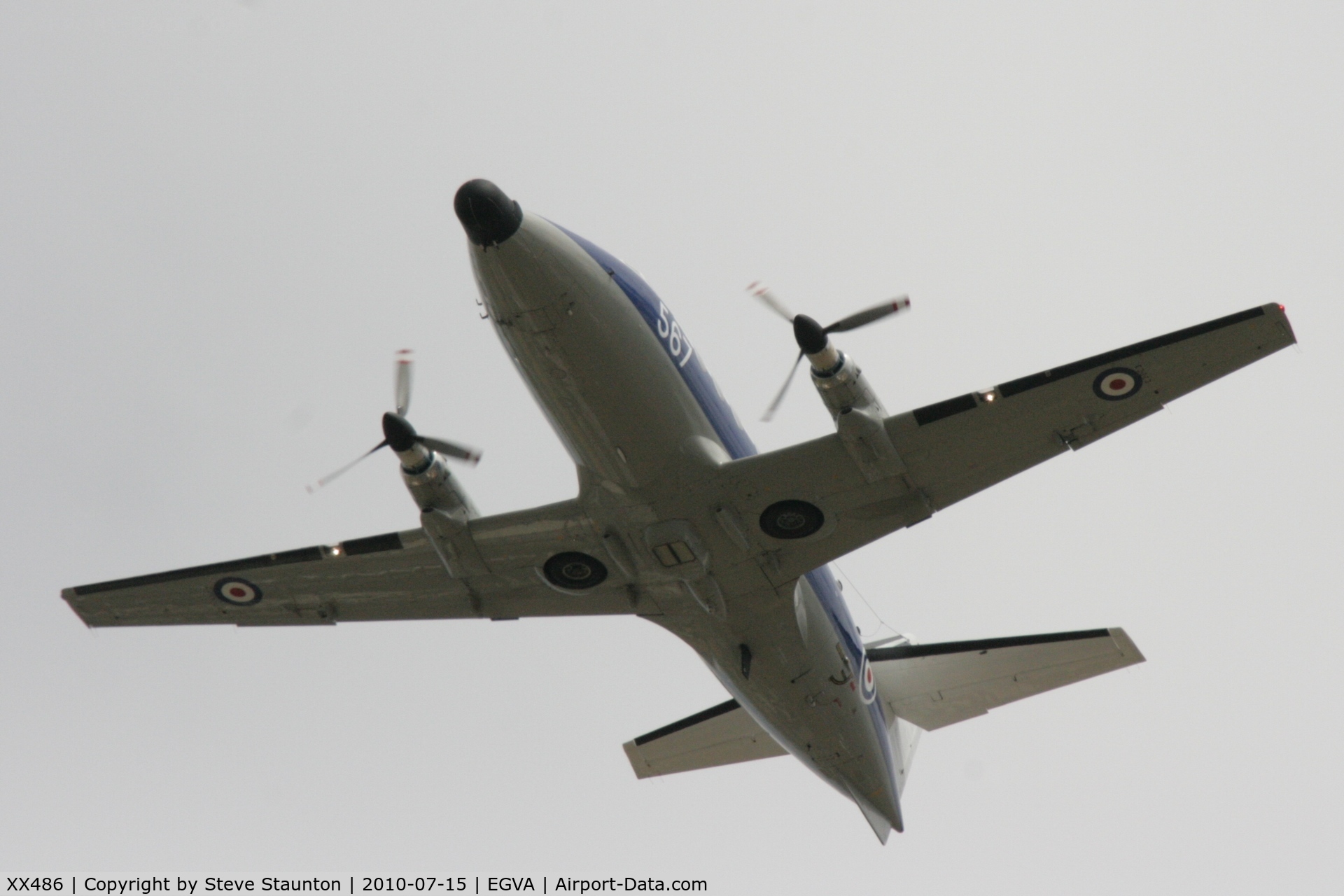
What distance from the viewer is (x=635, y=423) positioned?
50.0 feet

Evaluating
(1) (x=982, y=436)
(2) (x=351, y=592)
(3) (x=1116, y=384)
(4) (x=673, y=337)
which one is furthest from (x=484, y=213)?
(3) (x=1116, y=384)

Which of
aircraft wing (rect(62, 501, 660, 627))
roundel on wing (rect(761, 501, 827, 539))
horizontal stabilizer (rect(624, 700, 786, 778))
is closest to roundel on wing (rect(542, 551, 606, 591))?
aircraft wing (rect(62, 501, 660, 627))

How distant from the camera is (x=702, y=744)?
22.3 m

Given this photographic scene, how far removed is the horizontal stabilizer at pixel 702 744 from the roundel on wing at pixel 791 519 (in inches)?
246

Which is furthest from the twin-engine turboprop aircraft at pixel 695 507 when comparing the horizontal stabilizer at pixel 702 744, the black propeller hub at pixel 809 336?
the horizontal stabilizer at pixel 702 744

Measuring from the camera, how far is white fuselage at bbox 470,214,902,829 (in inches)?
574

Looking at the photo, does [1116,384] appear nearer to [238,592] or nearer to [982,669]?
[982,669]

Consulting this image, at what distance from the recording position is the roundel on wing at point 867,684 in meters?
19.7

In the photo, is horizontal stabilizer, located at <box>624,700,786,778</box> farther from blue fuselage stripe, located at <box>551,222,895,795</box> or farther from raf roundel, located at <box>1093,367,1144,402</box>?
raf roundel, located at <box>1093,367,1144,402</box>

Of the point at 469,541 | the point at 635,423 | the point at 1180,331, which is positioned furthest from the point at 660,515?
the point at 1180,331

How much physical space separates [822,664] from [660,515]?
3963 millimetres

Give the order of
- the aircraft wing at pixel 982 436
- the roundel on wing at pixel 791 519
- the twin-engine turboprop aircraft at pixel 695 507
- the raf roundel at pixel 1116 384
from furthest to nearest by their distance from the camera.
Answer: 1. the roundel on wing at pixel 791 519
2. the raf roundel at pixel 1116 384
3. the aircraft wing at pixel 982 436
4. the twin-engine turboprop aircraft at pixel 695 507

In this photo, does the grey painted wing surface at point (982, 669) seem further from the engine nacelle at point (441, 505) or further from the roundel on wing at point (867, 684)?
the engine nacelle at point (441, 505)

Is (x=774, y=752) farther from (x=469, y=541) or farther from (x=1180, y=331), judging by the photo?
(x=1180, y=331)
